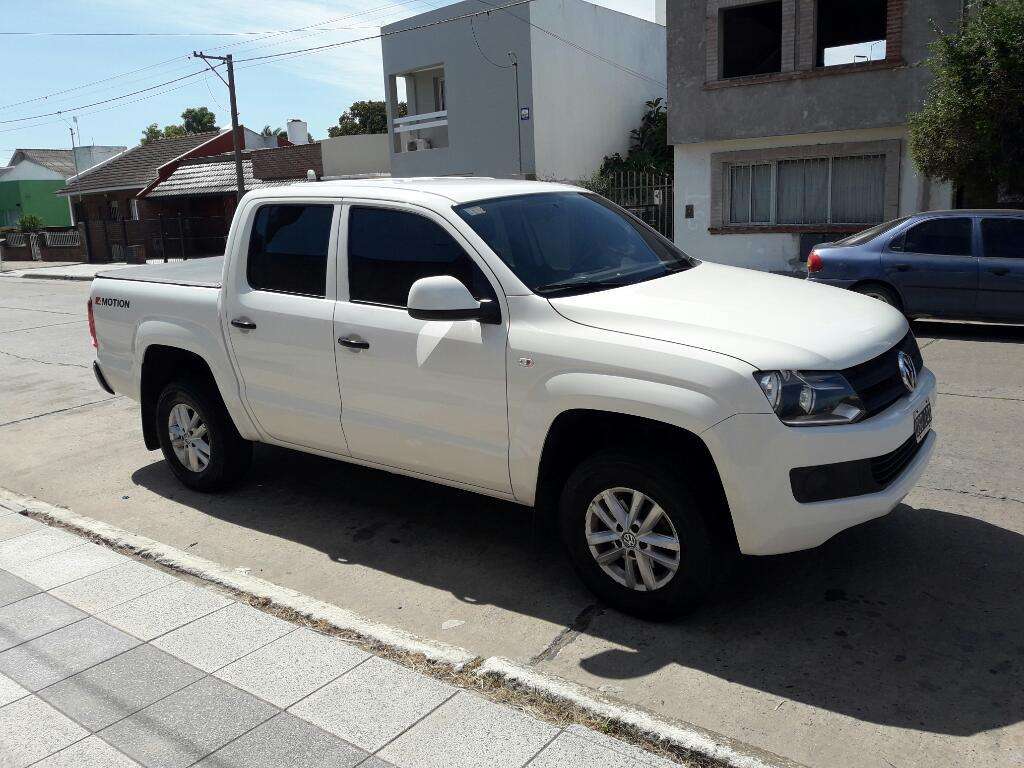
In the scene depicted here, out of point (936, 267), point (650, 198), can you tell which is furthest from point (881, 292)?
point (650, 198)

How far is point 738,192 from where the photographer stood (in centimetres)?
1980

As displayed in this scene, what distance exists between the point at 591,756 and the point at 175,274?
4.64m

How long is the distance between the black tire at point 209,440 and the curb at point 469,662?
690mm

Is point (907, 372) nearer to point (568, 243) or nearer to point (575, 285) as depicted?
point (575, 285)

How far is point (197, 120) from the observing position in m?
87.1

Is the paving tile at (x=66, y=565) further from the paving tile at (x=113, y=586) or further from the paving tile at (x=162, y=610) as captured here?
the paving tile at (x=162, y=610)

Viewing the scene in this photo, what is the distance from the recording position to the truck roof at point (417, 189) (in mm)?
4734

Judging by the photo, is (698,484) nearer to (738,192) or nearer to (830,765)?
(830,765)

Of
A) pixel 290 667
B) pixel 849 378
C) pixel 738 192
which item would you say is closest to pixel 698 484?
pixel 849 378

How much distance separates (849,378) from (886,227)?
8468 millimetres

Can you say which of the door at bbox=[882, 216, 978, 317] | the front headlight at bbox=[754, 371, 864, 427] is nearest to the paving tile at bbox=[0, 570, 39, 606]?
the front headlight at bbox=[754, 371, 864, 427]

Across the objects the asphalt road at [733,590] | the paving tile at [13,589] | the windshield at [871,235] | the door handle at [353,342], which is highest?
the windshield at [871,235]

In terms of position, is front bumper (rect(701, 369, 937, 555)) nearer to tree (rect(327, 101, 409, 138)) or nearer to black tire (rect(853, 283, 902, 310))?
black tire (rect(853, 283, 902, 310))

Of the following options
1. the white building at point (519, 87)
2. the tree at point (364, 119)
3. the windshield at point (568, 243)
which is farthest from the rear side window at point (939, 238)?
the tree at point (364, 119)
